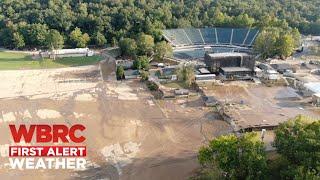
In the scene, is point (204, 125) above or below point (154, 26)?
below

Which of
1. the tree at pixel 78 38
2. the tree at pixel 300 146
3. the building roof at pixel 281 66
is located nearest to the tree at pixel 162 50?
the tree at pixel 78 38

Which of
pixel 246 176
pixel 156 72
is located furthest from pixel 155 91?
pixel 246 176

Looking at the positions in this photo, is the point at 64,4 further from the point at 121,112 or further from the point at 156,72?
the point at 121,112

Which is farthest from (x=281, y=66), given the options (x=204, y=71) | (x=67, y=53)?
A: (x=67, y=53)

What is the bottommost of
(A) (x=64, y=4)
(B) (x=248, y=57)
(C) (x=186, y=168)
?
(C) (x=186, y=168)

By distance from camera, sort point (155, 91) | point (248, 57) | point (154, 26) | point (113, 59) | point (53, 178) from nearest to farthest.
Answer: point (53, 178), point (155, 91), point (248, 57), point (113, 59), point (154, 26)

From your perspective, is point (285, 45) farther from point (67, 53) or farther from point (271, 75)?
point (67, 53)
